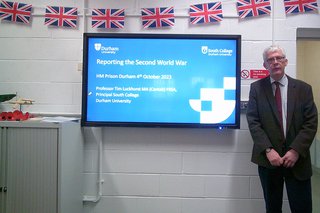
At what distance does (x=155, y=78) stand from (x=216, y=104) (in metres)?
0.55

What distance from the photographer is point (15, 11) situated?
2.22m

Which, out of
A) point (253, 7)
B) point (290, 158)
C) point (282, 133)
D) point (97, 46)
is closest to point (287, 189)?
point (290, 158)

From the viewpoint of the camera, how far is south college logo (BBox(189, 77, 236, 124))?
2092mm

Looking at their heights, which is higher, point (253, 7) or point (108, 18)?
point (253, 7)

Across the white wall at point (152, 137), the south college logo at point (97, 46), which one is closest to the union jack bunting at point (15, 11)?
the white wall at point (152, 137)

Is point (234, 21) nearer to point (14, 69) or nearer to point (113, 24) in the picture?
point (113, 24)

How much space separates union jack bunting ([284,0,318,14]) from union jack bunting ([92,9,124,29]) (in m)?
1.43

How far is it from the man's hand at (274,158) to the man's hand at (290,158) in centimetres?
3

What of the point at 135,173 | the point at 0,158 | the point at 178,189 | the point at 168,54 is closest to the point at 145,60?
the point at 168,54

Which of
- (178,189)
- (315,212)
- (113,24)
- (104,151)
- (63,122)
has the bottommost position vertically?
(315,212)

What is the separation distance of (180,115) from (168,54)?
514mm

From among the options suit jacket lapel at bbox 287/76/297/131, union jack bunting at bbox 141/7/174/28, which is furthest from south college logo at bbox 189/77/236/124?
union jack bunting at bbox 141/7/174/28

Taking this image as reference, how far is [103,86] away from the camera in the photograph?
211cm

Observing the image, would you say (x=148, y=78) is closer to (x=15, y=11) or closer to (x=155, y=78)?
(x=155, y=78)
